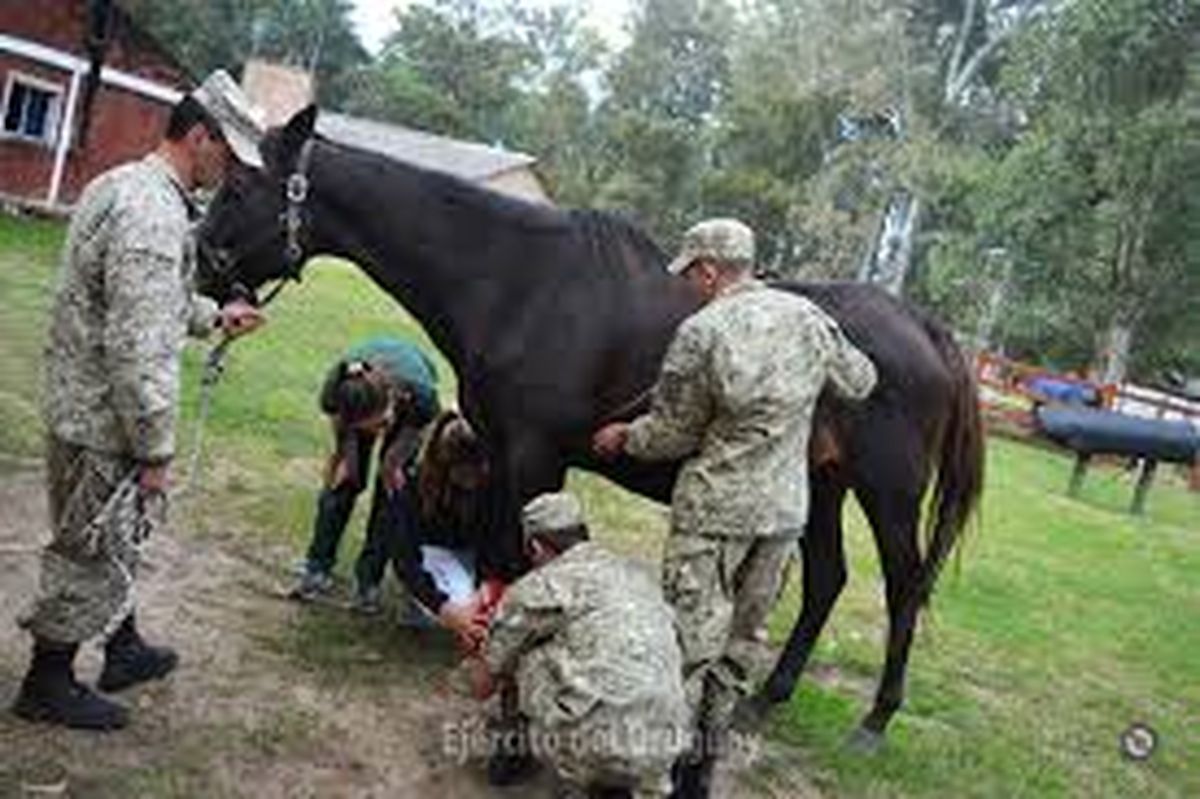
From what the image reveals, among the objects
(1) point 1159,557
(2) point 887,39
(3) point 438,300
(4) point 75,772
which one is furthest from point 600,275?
(2) point 887,39

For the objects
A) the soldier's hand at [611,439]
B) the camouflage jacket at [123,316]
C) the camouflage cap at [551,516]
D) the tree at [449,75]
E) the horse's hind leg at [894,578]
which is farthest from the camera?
the tree at [449,75]

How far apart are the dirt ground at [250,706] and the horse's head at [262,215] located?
142cm

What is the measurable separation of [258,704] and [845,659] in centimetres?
349

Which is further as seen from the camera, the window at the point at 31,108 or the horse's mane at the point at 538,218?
the window at the point at 31,108

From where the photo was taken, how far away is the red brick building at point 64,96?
20844 mm

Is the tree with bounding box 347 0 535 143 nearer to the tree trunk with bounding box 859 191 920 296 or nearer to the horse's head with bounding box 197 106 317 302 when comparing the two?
the tree trunk with bounding box 859 191 920 296

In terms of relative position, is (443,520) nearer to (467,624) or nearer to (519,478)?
(519,478)

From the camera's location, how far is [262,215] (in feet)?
18.1

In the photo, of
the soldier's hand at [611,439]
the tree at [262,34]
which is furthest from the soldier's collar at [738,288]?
the tree at [262,34]

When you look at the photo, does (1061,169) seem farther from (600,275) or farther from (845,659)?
(600,275)

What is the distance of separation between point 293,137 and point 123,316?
1540mm

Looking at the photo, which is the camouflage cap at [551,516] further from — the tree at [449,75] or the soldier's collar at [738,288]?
the tree at [449,75]

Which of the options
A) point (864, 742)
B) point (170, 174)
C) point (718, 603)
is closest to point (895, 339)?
point (864, 742)

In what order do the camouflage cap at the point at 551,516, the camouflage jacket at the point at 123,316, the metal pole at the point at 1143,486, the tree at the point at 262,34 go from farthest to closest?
the tree at the point at 262,34 → the metal pole at the point at 1143,486 → the camouflage cap at the point at 551,516 → the camouflage jacket at the point at 123,316
